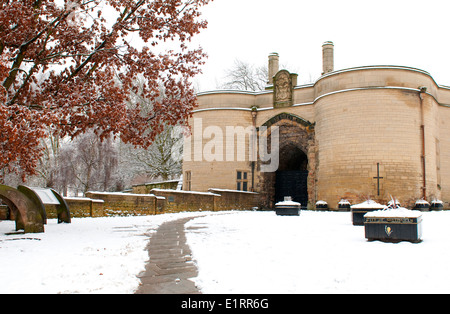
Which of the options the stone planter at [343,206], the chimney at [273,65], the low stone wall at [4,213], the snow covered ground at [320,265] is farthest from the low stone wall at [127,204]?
the chimney at [273,65]

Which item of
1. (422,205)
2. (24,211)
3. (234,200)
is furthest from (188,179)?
(24,211)

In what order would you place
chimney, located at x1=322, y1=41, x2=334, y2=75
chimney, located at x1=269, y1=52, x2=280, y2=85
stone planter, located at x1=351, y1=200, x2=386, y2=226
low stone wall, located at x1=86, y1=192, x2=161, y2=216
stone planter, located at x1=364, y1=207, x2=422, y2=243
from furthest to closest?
chimney, located at x1=269, y1=52, x2=280, y2=85, chimney, located at x1=322, y1=41, x2=334, y2=75, low stone wall, located at x1=86, y1=192, x2=161, y2=216, stone planter, located at x1=351, y1=200, x2=386, y2=226, stone planter, located at x1=364, y1=207, x2=422, y2=243

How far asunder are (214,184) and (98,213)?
11.6 m

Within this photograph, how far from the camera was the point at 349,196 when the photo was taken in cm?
2019

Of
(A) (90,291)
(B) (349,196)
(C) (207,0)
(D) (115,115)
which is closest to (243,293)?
(A) (90,291)

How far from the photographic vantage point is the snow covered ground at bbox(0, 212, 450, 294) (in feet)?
12.9

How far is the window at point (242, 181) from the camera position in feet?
82.1

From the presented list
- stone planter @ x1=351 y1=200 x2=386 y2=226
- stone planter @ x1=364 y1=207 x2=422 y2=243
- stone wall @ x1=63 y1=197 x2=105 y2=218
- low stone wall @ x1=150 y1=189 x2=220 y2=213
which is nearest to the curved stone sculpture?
stone wall @ x1=63 y1=197 x2=105 y2=218

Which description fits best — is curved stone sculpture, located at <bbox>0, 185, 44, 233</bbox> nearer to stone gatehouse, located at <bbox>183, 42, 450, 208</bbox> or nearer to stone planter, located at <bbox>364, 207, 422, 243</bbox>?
stone planter, located at <bbox>364, 207, 422, 243</bbox>

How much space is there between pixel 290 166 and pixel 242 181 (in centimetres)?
410

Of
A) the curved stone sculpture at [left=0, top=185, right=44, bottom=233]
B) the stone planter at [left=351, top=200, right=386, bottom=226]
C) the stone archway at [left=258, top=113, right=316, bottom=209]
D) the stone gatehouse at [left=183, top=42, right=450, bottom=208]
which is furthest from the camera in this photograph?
the stone archway at [left=258, top=113, right=316, bottom=209]

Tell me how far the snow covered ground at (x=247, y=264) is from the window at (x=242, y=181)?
17.2 m

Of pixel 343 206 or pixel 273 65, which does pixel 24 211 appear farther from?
pixel 273 65

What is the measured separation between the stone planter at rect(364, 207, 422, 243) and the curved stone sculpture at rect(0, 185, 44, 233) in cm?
680
